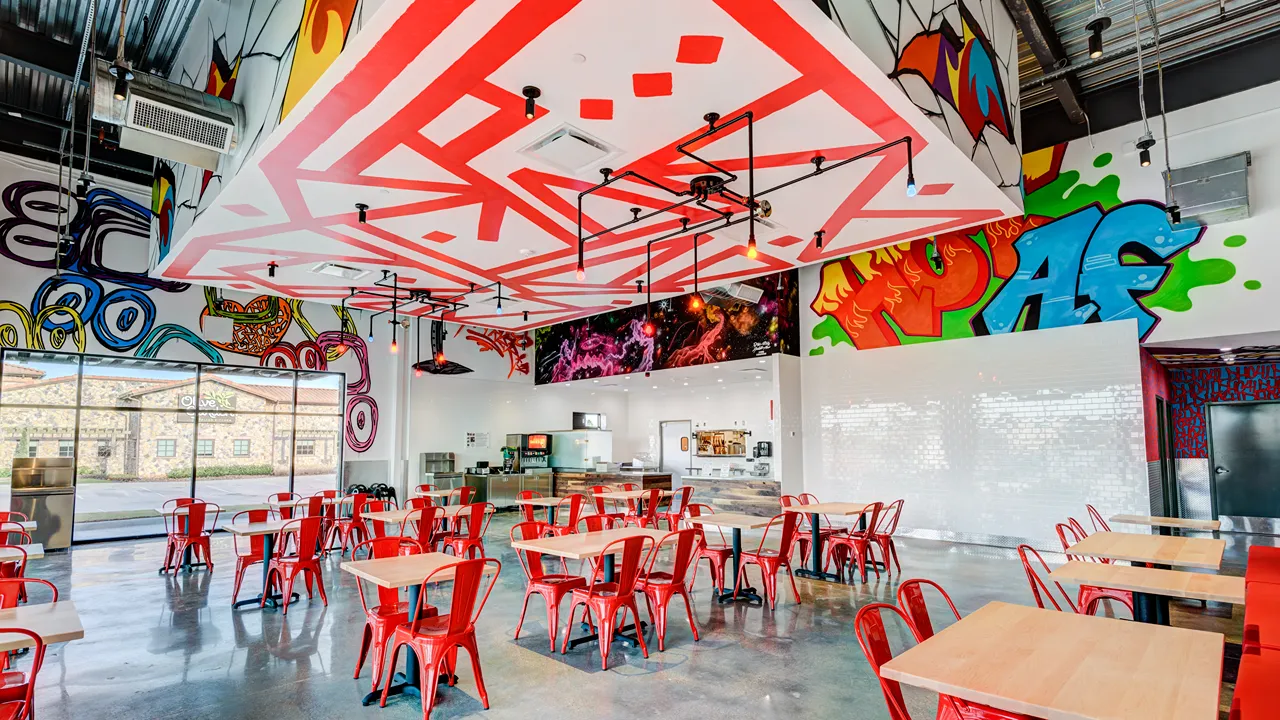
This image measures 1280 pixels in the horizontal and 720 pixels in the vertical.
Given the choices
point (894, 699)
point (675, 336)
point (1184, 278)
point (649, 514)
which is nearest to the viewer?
point (894, 699)

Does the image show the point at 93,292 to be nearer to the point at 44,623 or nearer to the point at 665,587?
the point at 44,623

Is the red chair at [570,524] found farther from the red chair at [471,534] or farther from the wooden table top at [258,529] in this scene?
the wooden table top at [258,529]

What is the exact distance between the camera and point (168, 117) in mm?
5848

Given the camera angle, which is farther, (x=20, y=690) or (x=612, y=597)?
(x=612, y=597)

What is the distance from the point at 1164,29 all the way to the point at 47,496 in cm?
1517

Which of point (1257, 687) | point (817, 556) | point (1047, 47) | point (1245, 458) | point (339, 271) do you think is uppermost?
point (1047, 47)

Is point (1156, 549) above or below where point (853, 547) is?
above

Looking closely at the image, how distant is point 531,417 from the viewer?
633 inches

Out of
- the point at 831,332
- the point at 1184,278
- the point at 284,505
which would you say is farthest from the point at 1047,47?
the point at 284,505

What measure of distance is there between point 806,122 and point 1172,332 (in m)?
5.81

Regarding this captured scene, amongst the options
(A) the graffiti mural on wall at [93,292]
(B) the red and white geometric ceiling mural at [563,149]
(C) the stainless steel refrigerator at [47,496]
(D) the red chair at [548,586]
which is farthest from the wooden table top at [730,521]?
(C) the stainless steel refrigerator at [47,496]

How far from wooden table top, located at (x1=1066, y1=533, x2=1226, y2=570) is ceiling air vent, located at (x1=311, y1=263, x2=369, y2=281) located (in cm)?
890

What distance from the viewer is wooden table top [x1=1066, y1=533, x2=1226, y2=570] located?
4273 mm

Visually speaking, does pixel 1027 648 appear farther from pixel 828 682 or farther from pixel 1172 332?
pixel 1172 332
